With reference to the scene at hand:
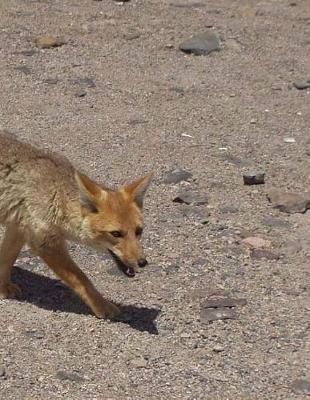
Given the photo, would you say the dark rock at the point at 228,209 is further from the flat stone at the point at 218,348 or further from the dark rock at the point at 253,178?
the flat stone at the point at 218,348

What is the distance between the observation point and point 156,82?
12445 mm

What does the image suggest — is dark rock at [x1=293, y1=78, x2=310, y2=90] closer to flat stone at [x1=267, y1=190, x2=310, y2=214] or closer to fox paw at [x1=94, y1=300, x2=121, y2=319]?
flat stone at [x1=267, y1=190, x2=310, y2=214]

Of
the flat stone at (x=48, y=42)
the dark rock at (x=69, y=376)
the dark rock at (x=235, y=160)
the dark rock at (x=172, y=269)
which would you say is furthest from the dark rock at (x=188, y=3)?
the dark rock at (x=69, y=376)

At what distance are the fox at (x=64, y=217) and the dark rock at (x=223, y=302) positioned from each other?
686 mm

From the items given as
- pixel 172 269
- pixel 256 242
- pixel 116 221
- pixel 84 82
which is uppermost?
pixel 116 221

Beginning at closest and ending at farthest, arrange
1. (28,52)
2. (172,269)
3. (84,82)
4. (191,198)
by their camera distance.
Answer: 1. (172,269)
2. (191,198)
3. (84,82)
4. (28,52)

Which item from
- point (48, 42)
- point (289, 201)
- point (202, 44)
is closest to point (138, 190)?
point (289, 201)

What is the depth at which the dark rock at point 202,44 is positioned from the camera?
43.5 ft

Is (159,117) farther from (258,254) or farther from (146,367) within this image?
(146,367)

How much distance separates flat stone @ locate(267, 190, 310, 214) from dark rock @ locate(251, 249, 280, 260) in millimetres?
870

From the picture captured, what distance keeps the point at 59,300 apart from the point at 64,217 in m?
0.73

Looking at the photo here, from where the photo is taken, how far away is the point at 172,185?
980cm

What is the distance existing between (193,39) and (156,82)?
4.39 ft

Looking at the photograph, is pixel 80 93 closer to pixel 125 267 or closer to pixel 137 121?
pixel 137 121
